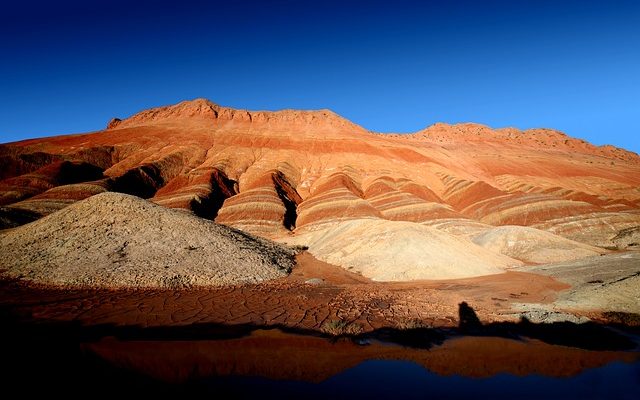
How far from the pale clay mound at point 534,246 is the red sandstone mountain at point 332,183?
13 centimetres

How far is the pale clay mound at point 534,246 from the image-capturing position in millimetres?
25078

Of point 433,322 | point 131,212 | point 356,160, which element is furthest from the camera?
point 356,160

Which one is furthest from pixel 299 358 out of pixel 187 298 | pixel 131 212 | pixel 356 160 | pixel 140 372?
pixel 356 160

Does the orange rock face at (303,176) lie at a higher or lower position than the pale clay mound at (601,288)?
higher

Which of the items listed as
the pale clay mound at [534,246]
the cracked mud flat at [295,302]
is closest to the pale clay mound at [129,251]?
the cracked mud flat at [295,302]

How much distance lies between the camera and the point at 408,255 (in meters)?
20.8

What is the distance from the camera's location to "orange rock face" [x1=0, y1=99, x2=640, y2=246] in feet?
133

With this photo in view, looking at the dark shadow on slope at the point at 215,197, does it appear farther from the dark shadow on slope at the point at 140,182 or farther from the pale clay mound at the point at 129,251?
the pale clay mound at the point at 129,251

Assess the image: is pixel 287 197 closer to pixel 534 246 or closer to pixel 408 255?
pixel 408 255

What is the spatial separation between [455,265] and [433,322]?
9.57m

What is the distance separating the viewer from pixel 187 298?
1435 cm

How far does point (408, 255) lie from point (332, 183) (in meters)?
32.8

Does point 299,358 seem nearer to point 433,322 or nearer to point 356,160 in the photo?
point 433,322

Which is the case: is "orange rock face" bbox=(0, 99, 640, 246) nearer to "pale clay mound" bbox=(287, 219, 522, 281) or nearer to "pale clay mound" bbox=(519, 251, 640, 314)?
"pale clay mound" bbox=(287, 219, 522, 281)
